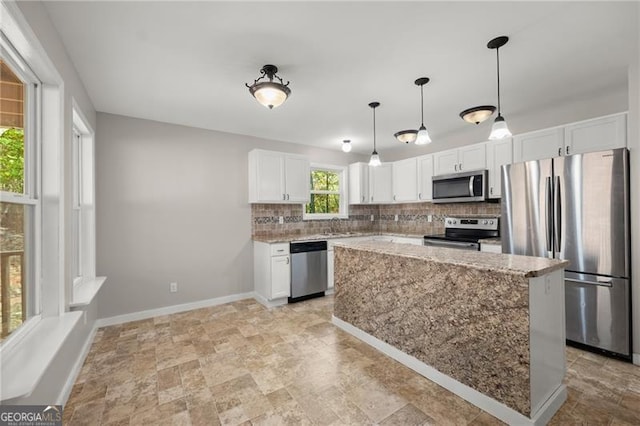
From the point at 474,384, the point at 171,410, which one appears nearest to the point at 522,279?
the point at 474,384

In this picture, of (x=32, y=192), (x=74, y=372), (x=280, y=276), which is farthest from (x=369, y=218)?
(x=32, y=192)

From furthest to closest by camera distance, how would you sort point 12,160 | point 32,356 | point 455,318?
point 455,318, point 12,160, point 32,356

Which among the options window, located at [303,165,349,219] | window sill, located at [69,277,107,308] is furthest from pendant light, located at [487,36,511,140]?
window sill, located at [69,277,107,308]

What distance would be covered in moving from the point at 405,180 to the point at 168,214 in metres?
3.77

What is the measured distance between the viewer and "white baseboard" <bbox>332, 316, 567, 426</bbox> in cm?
168

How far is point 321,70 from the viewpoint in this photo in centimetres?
245

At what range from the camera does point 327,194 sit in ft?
17.5

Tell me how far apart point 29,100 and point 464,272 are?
9.99ft

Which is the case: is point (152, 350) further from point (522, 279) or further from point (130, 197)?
point (522, 279)

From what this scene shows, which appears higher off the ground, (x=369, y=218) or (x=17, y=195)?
(x=17, y=195)

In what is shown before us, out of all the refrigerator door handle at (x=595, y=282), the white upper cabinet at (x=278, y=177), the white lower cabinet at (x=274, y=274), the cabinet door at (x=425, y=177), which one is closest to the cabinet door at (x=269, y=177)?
the white upper cabinet at (x=278, y=177)

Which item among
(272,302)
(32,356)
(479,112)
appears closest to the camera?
(32,356)

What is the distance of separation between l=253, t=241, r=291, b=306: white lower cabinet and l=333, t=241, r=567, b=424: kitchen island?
179 cm

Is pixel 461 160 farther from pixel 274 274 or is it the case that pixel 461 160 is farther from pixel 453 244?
pixel 274 274
